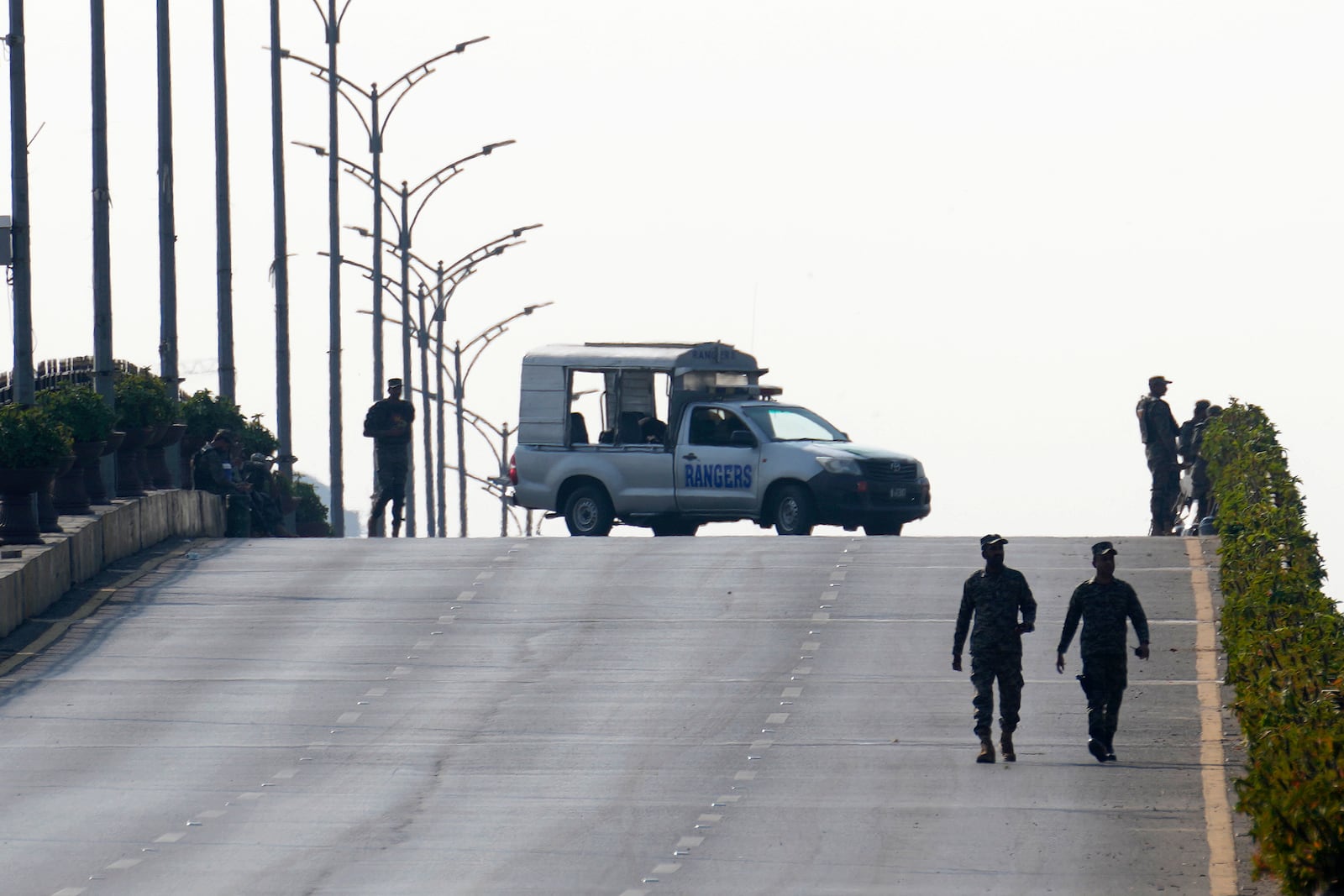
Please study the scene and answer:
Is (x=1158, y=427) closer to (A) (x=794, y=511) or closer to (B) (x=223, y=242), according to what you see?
(A) (x=794, y=511)

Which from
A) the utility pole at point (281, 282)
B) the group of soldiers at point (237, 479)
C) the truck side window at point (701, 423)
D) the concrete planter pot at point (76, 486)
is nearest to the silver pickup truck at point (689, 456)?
the truck side window at point (701, 423)

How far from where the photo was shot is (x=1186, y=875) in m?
13.3

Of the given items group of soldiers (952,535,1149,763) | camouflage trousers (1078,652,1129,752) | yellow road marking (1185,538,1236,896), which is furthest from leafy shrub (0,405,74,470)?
camouflage trousers (1078,652,1129,752)

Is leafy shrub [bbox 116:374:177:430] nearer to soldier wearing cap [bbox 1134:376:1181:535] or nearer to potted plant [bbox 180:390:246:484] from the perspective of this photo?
potted plant [bbox 180:390:246:484]

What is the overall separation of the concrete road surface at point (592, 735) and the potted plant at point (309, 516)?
56.6 feet

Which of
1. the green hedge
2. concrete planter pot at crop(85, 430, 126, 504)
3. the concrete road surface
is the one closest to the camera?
the green hedge

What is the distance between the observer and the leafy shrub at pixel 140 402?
30.8 metres

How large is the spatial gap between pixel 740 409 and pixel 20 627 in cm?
1073

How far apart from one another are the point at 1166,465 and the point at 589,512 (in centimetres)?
740

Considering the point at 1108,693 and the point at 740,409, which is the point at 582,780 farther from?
the point at 740,409

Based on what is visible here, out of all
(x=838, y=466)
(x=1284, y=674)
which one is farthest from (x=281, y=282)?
(x=1284, y=674)

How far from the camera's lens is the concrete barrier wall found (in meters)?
24.0

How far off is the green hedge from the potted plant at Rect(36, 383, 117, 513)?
12373mm

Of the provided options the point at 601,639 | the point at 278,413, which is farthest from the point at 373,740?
the point at 278,413
